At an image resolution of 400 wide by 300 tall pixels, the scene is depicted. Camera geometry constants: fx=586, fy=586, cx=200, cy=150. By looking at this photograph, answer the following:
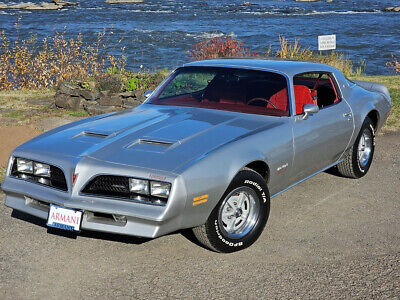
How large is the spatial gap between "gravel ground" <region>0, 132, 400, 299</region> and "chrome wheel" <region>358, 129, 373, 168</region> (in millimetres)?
1117

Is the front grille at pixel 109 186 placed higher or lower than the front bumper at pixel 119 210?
higher

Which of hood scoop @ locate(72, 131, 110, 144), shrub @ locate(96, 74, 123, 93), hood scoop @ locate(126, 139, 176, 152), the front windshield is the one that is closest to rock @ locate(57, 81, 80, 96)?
shrub @ locate(96, 74, 123, 93)

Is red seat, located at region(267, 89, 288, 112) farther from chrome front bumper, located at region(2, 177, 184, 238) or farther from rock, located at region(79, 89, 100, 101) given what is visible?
rock, located at region(79, 89, 100, 101)

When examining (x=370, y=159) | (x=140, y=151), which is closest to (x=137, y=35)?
(x=370, y=159)

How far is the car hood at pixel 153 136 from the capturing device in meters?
4.56

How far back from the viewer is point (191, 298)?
4.11 m

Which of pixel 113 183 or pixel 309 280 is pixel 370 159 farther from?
pixel 113 183

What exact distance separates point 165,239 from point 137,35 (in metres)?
28.8

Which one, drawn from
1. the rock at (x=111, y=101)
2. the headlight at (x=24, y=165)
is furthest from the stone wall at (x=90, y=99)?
the headlight at (x=24, y=165)

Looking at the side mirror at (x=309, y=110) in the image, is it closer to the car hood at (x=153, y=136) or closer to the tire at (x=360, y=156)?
the car hood at (x=153, y=136)

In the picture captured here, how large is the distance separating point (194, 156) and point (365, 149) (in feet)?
10.8

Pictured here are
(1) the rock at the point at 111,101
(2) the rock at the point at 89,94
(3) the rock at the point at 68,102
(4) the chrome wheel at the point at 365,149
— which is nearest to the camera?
(4) the chrome wheel at the point at 365,149

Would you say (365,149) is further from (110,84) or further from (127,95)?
(110,84)

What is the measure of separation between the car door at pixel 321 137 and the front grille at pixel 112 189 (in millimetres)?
1771
